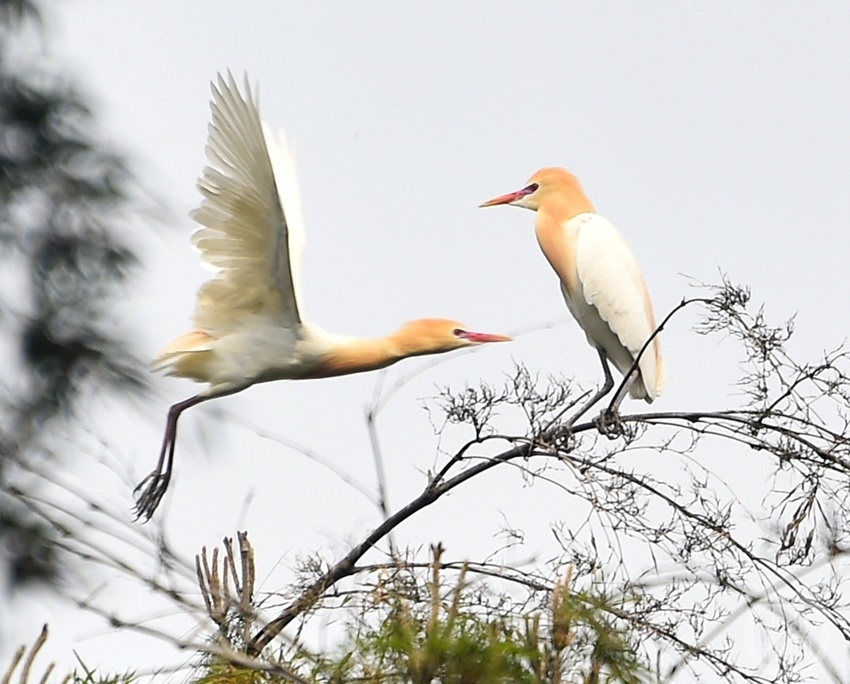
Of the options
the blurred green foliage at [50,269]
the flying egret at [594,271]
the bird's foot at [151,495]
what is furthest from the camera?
the flying egret at [594,271]

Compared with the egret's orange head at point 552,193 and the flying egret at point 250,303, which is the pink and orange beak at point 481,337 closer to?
the flying egret at point 250,303

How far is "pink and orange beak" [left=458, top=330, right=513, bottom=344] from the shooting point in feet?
11.9

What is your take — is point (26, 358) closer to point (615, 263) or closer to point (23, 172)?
point (23, 172)

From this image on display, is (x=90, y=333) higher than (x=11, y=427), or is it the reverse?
(x=90, y=333)

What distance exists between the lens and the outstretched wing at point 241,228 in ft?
10.1

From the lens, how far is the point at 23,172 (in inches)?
46.6

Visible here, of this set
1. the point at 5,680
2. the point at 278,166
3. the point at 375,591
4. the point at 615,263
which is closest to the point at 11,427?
the point at 5,680

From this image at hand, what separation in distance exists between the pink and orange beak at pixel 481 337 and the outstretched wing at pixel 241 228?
1.56 ft

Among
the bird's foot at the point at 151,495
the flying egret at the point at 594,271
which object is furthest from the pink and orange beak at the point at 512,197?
the bird's foot at the point at 151,495

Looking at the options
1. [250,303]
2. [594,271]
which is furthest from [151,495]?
[594,271]

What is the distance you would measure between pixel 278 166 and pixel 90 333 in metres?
2.86

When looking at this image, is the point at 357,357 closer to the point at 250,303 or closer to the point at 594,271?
the point at 250,303

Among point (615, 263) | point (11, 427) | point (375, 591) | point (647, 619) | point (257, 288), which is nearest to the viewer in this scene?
point (11, 427)

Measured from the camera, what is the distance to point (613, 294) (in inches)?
178
